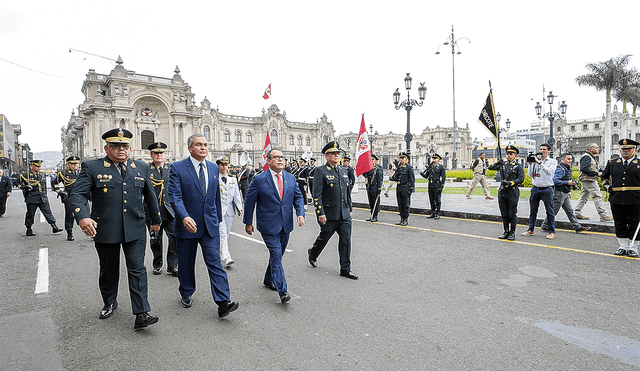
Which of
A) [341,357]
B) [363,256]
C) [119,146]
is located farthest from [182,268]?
[363,256]

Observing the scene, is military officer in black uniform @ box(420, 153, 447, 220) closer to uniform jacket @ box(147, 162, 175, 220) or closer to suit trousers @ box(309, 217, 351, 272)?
suit trousers @ box(309, 217, 351, 272)

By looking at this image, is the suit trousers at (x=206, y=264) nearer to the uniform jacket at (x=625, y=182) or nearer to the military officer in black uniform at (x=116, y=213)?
the military officer in black uniform at (x=116, y=213)

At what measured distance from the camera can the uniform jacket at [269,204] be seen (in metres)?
4.32

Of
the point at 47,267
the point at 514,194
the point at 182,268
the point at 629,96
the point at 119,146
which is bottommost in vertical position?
the point at 47,267

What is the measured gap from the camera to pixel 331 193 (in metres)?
5.32

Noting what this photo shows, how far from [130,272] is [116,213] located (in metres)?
0.60

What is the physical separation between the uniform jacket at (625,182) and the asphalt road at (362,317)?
95cm

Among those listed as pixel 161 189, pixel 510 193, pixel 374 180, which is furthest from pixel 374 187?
pixel 161 189

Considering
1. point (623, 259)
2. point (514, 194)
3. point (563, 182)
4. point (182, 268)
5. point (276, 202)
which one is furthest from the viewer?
point (563, 182)

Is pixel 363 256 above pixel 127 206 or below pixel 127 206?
below

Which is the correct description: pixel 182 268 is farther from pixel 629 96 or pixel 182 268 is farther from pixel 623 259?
pixel 629 96

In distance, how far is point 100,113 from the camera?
50.4 metres

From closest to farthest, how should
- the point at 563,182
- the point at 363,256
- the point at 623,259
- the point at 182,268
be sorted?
the point at 182,268 < the point at 623,259 < the point at 363,256 < the point at 563,182

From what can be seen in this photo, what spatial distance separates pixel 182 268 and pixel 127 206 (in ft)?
2.98
